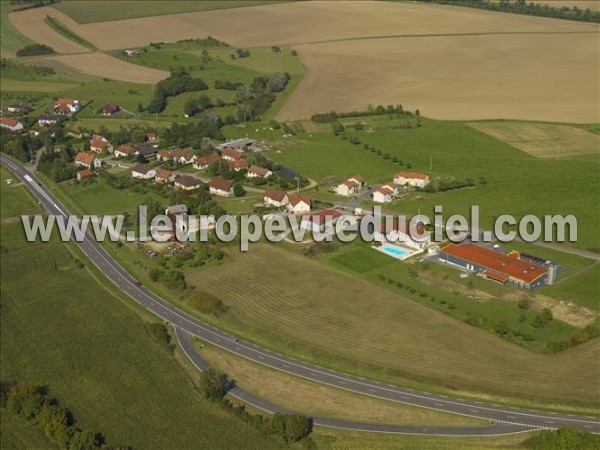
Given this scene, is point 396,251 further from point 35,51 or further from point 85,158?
point 35,51

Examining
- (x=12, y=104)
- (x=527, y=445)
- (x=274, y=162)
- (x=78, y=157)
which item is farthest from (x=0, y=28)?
(x=527, y=445)

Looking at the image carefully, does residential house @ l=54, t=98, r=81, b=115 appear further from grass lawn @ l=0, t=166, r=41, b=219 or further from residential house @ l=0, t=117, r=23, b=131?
grass lawn @ l=0, t=166, r=41, b=219

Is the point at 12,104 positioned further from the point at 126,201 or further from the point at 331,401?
the point at 331,401

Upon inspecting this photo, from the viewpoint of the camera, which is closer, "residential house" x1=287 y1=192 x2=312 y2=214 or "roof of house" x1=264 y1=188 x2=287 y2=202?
"residential house" x1=287 y1=192 x2=312 y2=214

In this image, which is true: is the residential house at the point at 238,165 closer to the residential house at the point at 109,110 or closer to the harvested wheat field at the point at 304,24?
the residential house at the point at 109,110

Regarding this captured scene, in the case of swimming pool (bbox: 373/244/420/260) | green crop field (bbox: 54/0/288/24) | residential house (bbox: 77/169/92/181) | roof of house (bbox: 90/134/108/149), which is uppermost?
green crop field (bbox: 54/0/288/24)

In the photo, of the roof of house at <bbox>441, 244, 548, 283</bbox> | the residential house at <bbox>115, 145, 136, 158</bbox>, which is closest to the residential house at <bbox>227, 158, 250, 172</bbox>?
the residential house at <bbox>115, 145, 136, 158</bbox>
